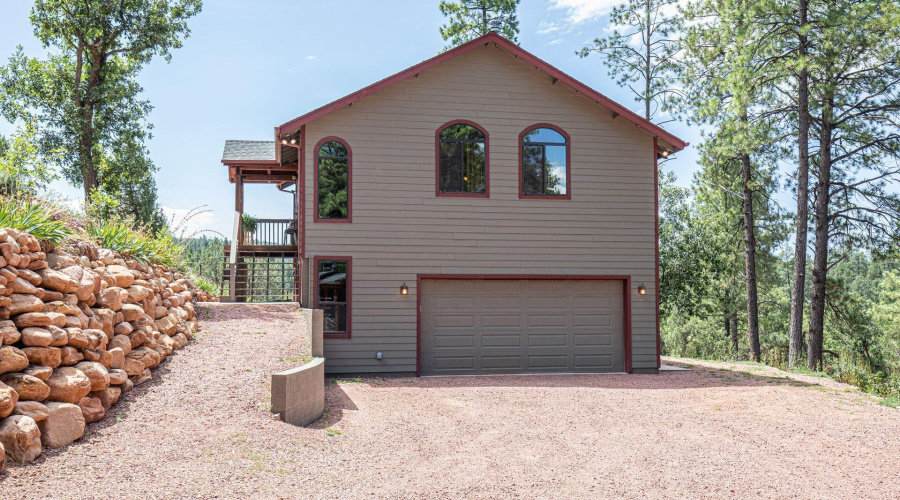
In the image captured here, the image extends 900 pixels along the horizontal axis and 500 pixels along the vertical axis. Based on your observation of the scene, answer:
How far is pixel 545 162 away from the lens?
12414 millimetres

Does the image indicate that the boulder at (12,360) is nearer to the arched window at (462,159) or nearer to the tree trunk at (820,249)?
the arched window at (462,159)

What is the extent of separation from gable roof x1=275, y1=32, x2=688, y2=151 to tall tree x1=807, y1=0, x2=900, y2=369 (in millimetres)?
4803

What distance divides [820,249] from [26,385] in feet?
55.9

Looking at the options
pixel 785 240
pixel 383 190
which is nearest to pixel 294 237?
pixel 383 190

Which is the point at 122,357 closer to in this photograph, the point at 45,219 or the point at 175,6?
the point at 45,219

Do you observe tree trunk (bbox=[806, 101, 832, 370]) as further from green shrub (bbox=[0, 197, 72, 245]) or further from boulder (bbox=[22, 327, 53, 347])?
boulder (bbox=[22, 327, 53, 347])

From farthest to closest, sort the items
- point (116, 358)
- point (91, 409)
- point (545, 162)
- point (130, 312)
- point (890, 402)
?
point (545, 162)
point (890, 402)
point (130, 312)
point (116, 358)
point (91, 409)

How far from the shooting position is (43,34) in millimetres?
18094

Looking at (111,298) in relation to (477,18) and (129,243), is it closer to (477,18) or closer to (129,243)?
(129,243)

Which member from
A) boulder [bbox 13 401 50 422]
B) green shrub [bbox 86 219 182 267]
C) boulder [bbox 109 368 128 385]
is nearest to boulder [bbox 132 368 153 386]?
boulder [bbox 109 368 128 385]

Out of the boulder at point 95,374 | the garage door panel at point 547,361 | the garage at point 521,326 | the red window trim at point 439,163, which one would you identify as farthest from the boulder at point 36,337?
the garage door panel at point 547,361

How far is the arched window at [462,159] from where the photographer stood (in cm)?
1209

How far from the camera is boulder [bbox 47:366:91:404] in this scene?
213 inches


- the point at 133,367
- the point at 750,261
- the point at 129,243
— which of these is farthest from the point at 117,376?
the point at 750,261
